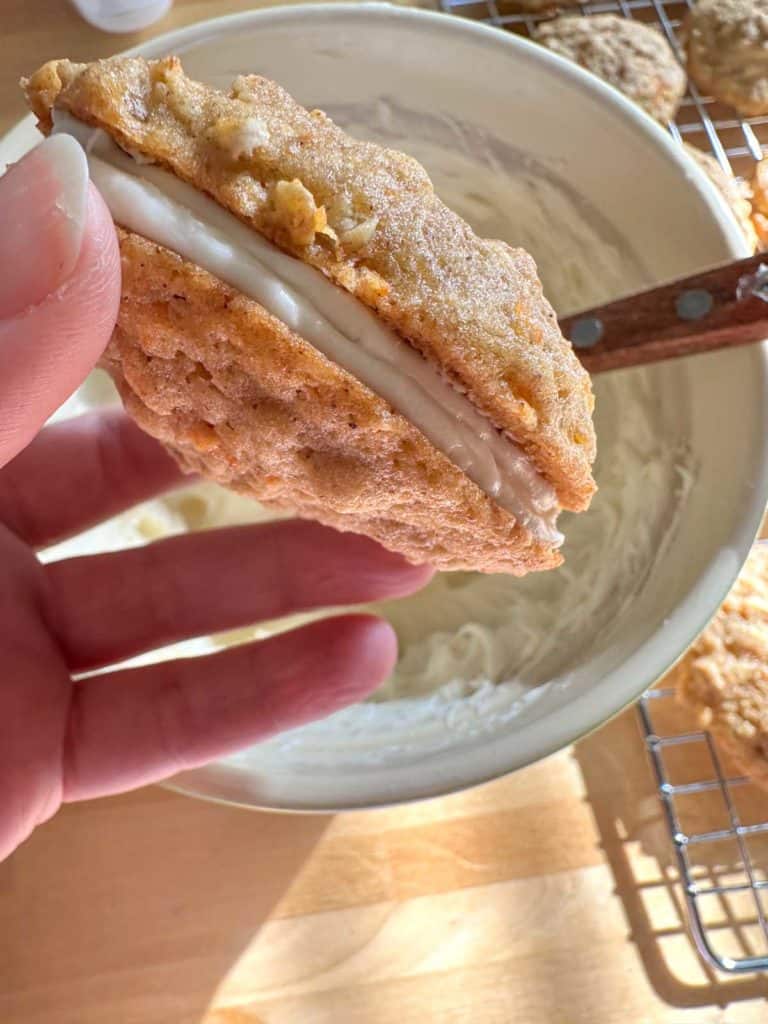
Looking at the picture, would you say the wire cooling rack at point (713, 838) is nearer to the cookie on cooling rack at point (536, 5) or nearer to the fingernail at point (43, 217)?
the fingernail at point (43, 217)

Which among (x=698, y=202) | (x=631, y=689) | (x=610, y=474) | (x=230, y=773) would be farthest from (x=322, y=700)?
(x=698, y=202)

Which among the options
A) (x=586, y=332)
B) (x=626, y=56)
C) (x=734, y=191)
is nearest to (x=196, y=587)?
Result: (x=586, y=332)

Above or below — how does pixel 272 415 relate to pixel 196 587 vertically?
above

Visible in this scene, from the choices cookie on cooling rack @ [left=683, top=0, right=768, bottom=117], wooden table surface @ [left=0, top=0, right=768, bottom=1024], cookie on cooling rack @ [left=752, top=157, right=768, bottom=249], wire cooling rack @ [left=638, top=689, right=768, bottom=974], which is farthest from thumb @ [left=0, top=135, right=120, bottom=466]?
cookie on cooling rack @ [left=683, top=0, right=768, bottom=117]

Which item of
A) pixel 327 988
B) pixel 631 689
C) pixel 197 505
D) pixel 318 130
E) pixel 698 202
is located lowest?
pixel 327 988

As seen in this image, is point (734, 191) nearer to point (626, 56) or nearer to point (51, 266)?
point (626, 56)

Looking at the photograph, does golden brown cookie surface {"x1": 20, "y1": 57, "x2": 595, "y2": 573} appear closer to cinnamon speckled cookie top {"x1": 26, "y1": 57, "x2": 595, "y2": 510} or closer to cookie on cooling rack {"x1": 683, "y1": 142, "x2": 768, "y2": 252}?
cinnamon speckled cookie top {"x1": 26, "y1": 57, "x2": 595, "y2": 510}

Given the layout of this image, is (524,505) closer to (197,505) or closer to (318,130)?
(318,130)
